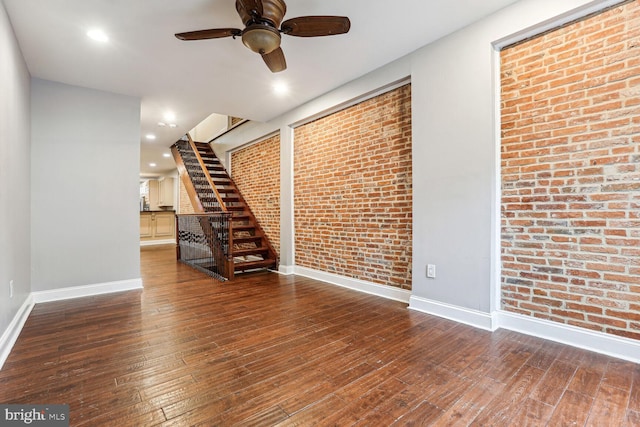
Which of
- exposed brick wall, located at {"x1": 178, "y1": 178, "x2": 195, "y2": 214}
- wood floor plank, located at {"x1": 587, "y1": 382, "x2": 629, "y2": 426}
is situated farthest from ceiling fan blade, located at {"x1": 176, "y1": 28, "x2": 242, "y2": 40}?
exposed brick wall, located at {"x1": 178, "y1": 178, "x2": 195, "y2": 214}

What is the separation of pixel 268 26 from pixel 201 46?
105 cm

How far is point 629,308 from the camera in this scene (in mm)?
1911

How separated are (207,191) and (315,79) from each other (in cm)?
357

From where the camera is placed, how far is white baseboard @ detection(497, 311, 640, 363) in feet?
6.24

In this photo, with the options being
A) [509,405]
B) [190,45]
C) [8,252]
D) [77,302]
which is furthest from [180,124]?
[509,405]

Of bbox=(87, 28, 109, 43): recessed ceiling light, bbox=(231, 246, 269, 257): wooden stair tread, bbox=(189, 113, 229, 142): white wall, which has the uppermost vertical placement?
bbox=(189, 113, 229, 142): white wall

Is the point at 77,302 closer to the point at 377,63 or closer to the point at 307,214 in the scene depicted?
the point at 307,214

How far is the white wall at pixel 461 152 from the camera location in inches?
94.4

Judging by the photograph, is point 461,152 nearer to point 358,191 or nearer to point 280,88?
point 358,191

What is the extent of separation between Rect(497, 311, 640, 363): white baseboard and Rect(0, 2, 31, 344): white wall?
3736 millimetres

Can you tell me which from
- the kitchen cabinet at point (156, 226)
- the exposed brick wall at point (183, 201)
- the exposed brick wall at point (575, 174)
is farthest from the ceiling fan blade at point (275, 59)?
the kitchen cabinet at point (156, 226)

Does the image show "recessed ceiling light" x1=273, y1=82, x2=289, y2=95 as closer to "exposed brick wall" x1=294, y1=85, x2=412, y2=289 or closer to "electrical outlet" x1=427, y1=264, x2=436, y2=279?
"exposed brick wall" x1=294, y1=85, x2=412, y2=289

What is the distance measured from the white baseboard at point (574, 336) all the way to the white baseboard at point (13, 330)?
3607 mm

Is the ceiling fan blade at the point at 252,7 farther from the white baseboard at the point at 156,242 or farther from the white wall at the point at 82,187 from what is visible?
the white baseboard at the point at 156,242
